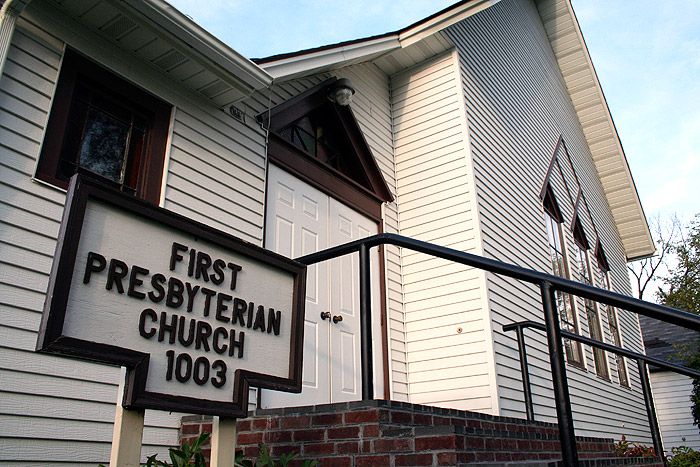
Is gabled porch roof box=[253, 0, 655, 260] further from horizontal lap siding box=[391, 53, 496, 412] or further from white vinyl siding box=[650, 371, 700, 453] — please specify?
white vinyl siding box=[650, 371, 700, 453]

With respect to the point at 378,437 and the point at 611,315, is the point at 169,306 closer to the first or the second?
the point at 378,437

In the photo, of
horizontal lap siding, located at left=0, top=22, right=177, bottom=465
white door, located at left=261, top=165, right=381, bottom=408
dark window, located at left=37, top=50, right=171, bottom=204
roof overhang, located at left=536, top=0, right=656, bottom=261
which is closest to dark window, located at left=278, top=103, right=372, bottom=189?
white door, located at left=261, top=165, right=381, bottom=408

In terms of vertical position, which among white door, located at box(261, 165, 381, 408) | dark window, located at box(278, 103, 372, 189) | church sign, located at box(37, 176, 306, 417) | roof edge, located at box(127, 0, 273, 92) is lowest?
church sign, located at box(37, 176, 306, 417)

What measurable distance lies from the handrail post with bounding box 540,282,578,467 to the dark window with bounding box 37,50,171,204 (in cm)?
282

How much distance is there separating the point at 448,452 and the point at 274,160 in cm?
360

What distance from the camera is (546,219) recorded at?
393 inches

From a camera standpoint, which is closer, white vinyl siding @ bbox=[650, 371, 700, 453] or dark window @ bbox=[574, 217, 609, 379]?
dark window @ bbox=[574, 217, 609, 379]

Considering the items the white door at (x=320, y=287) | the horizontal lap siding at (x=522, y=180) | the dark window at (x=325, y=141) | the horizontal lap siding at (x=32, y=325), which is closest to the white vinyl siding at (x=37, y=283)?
the horizontal lap siding at (x=32, y=325)

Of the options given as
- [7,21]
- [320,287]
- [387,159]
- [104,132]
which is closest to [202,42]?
[104,132]

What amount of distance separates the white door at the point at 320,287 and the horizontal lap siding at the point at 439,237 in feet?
3.20

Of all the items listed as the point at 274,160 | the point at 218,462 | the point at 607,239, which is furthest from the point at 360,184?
the point at 607,239

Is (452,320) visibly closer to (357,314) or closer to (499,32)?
(357,314)

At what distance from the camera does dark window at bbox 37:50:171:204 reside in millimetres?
3781

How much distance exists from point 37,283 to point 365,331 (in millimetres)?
1908
